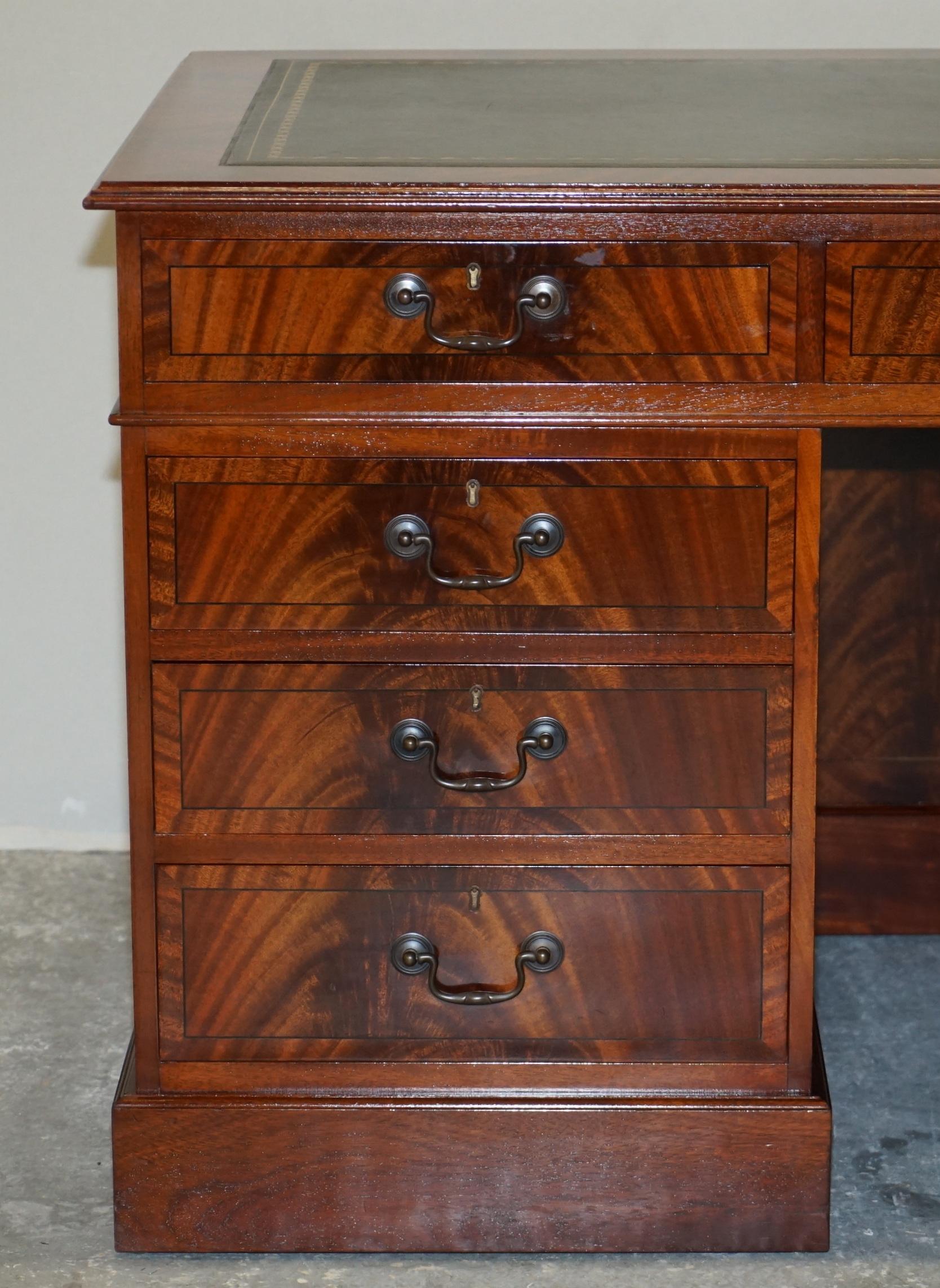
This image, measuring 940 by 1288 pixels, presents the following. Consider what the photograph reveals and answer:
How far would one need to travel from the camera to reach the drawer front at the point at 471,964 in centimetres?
176

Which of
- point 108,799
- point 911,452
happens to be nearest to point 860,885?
point 911,452

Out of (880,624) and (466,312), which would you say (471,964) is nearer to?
(466,312)

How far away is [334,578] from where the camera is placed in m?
1.69

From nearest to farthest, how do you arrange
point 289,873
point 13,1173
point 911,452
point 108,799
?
point 289,873
point 13,1173
point 911,452
point 108,799

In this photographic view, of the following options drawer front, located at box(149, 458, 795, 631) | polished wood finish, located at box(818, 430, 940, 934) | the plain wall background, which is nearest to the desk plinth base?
drawer front, located at box(149, 458, 795, 631)

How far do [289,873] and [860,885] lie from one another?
3.32 ft

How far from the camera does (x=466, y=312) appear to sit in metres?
1.62

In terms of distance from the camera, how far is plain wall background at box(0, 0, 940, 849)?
2.41 metres

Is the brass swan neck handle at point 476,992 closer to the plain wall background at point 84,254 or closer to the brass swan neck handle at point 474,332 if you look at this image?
the brass swan neck handle at point 474,332

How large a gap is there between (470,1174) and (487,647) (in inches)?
21.0

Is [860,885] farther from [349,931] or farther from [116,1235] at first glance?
[116,1235]

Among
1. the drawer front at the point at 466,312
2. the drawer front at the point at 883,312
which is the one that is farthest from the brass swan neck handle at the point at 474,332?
the drawer front at the point at 883,312

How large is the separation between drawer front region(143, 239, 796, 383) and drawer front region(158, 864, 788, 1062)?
48 centimetres

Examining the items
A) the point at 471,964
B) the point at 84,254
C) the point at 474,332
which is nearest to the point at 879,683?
the point at 471,964
